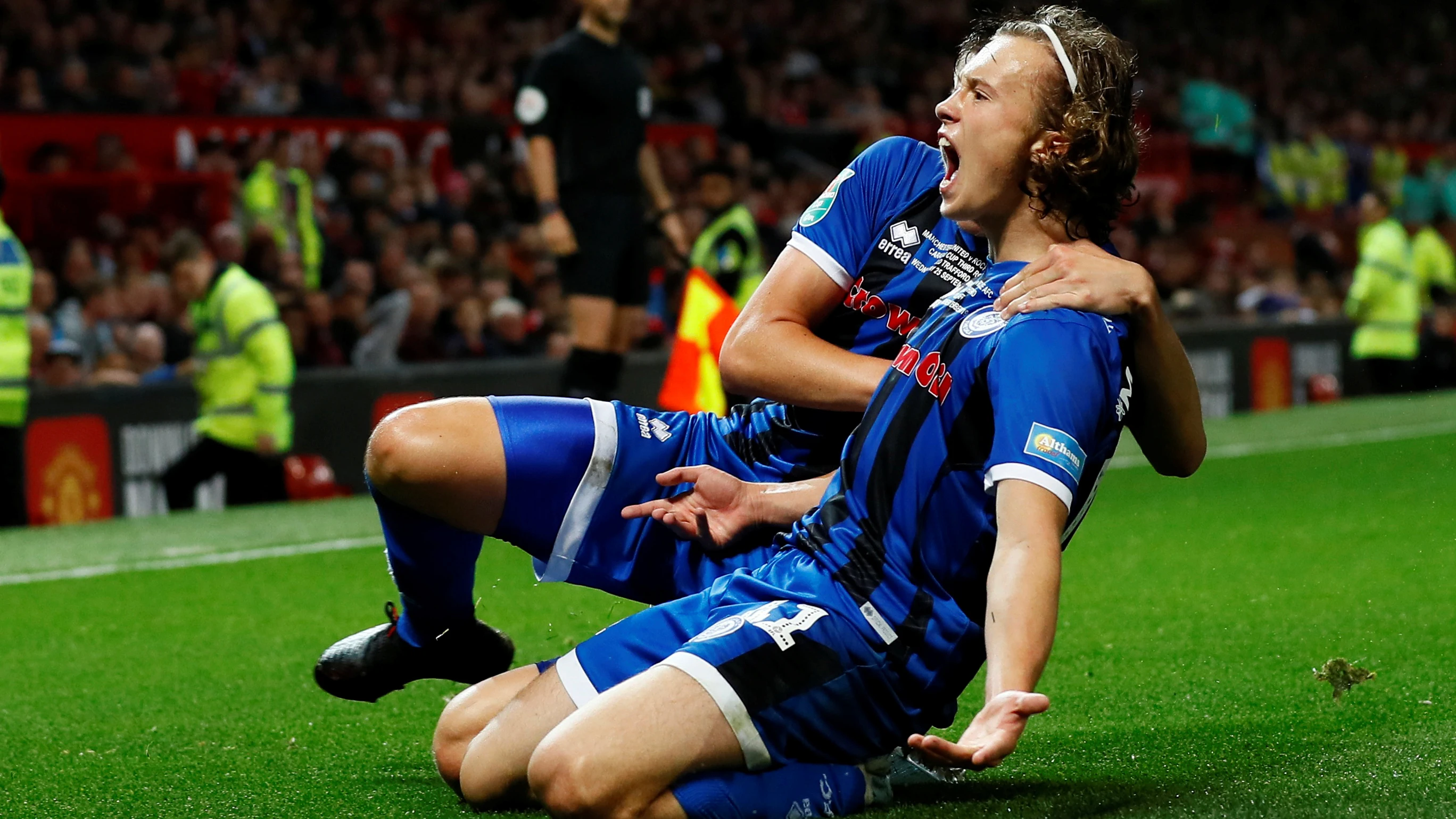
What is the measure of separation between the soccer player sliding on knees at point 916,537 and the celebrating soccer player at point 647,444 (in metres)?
0.37

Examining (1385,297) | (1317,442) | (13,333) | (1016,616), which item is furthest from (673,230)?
(1385,297)

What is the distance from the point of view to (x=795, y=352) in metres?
3.43

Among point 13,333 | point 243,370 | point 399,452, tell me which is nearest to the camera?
point 399,452

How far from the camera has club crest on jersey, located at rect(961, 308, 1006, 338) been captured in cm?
279

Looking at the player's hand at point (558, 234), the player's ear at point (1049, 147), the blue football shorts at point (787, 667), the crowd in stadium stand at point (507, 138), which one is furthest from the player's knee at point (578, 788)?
the player's hand at point (558, 234)

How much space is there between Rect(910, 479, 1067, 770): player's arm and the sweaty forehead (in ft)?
2.36

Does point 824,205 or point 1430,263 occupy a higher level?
point 824,205

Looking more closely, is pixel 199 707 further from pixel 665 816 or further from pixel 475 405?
pixel 665 816

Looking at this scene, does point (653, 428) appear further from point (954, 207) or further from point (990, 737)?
point (990, 737)

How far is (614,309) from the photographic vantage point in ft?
27.8

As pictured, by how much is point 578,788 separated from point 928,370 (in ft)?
2.83

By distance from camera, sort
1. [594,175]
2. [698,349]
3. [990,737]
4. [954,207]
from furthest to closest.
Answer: [698,349], [594,175], [954,207], [990,737]

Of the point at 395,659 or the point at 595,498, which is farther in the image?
the point at 395,659

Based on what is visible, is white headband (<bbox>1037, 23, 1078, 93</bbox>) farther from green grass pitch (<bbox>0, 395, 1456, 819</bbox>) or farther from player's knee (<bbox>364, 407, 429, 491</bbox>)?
player's knee (<bbox>364, 407, 429, 491</bbox>)
